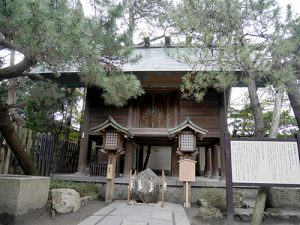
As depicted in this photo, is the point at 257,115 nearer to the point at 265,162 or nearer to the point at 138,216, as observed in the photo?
the point at 265,162

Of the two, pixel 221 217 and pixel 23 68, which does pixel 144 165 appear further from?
pixel 23 68

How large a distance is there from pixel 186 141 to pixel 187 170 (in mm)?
988

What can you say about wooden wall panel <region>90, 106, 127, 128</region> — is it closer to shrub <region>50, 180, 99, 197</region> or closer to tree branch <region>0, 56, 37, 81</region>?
shrub <region>50, 180, 99, 197</region>

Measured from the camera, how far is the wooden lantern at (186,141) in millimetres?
8256

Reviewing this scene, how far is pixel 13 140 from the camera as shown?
6.25 m

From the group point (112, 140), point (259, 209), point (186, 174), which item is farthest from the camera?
point (112, 140)

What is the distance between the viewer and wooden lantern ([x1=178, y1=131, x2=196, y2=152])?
8256 mm

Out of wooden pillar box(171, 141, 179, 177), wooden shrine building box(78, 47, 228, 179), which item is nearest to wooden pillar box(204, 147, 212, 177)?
wooden shrine building box(78, 47, 228, 179)

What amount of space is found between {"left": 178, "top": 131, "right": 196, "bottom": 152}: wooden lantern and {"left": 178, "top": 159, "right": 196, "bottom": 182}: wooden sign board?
44 centimetres

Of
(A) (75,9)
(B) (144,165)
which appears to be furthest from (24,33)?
(B) (144,165)

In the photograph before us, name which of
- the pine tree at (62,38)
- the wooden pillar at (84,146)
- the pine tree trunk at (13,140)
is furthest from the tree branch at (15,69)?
the wooden pillar at (84,146)

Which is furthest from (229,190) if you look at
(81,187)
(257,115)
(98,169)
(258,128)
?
(98,169)

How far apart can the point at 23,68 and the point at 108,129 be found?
13.7 ft

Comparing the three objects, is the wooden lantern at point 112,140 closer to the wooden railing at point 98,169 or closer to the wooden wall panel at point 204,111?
the wooden railing at point 98,169
